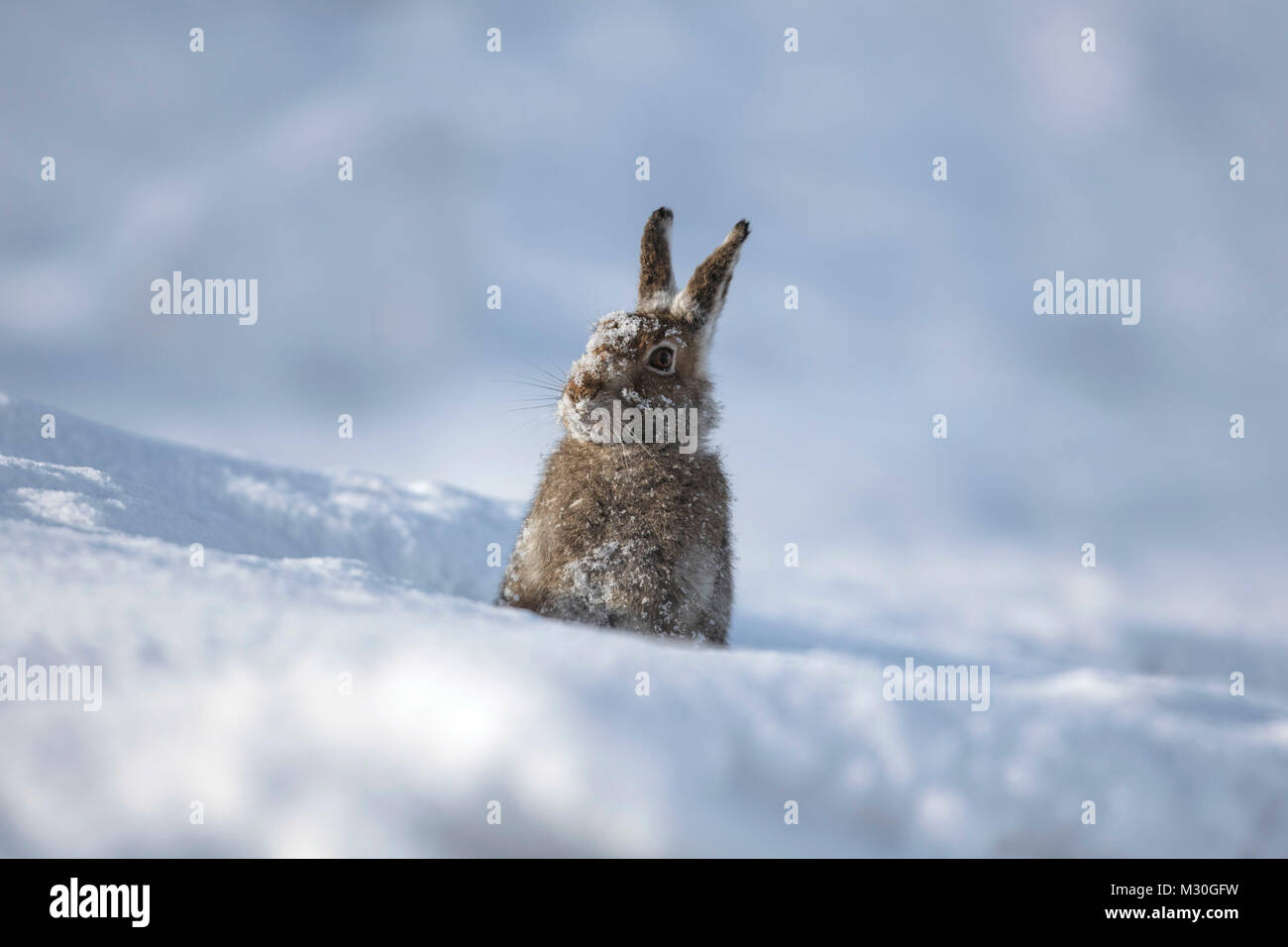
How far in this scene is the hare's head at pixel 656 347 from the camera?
542 centimetres

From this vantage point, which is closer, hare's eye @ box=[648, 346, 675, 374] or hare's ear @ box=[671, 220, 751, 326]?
hare's eye @ box=[648, 346, 675, 374]

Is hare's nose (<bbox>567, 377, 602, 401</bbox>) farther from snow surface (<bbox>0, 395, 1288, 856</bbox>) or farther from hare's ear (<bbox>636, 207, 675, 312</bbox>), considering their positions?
snow surface (<bbox>0, 395, 1288, 856</bbox>)

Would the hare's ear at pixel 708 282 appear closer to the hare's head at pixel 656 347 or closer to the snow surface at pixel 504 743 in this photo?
the hare's head at pixel 656 347

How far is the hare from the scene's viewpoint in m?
4.90

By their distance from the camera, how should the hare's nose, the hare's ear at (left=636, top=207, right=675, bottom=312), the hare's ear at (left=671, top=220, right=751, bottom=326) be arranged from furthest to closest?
the hare's ear at (left=636, top=207, right=675, bottom=312) < the hare's ear at (left=671, top=220, right=751, bottom=326) < the hare's nose

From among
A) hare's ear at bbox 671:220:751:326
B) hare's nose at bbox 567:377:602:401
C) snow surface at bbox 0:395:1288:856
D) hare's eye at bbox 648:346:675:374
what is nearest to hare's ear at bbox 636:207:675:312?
hare's ear at bbox 671:220:751:326

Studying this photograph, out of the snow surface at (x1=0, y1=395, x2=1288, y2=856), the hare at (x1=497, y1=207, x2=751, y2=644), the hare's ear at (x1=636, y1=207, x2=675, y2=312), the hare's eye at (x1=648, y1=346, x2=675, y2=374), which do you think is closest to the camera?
the snow surface at (x1=0, y1=395, x2=1288, y2=856)

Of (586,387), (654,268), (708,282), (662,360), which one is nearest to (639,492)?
(586,387)

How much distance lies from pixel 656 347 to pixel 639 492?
1071mm

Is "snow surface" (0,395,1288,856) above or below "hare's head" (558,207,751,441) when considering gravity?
below

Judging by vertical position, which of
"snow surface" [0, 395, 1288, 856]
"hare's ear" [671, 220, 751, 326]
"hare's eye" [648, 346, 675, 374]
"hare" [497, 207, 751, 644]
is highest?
"hare's ear" [671, 220, 751, 326]

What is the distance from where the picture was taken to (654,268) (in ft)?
21.1

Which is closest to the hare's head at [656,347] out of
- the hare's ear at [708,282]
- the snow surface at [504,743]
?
the hare's ear at [708,282]

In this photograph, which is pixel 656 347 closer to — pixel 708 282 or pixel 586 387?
pixel 586 387
